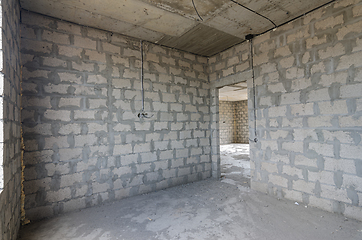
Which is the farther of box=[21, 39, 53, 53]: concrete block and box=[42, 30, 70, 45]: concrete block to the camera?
box=[42, 30, 70, 45]: concrete block

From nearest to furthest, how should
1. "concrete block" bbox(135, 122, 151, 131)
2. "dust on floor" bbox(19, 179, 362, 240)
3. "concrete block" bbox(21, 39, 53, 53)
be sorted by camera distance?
1. "dust on floor" bbox(19, 179, 362, 240)
2. "concrete block" bbox(21, 39, 53, 53)
3. "concrete block" bbox(135, 122, 151, 131)

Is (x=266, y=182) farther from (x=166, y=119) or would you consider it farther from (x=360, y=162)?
(x=166, y=119)

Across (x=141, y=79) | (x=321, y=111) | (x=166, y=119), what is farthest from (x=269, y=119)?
(x=141, y=79)

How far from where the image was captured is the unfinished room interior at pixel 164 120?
2402 millimetres

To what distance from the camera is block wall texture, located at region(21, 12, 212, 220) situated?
2.66 meters

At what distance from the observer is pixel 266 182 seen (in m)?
3.37

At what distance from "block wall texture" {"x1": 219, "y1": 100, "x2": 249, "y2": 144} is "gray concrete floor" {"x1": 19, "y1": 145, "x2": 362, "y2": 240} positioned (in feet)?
27.7

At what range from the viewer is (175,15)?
2826 millimetres

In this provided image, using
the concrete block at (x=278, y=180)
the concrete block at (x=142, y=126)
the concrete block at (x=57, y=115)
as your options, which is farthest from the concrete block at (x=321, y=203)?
the concrete block at (x=57, y=115)

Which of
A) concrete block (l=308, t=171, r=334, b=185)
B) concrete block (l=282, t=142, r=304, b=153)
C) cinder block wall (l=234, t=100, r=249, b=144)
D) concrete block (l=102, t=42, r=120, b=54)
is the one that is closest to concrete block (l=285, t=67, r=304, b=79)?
concrete block (l=282, t=142, r=304, b=153)

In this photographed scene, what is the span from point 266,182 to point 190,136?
1670 mm

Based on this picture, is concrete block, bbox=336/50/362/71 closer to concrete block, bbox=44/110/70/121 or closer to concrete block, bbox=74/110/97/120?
concrete block, bbox=74/110/97/120

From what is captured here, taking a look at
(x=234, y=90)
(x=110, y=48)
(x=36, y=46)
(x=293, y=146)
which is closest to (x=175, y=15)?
(x=110, y=48)

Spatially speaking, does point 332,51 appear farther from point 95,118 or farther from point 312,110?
point 95,118
